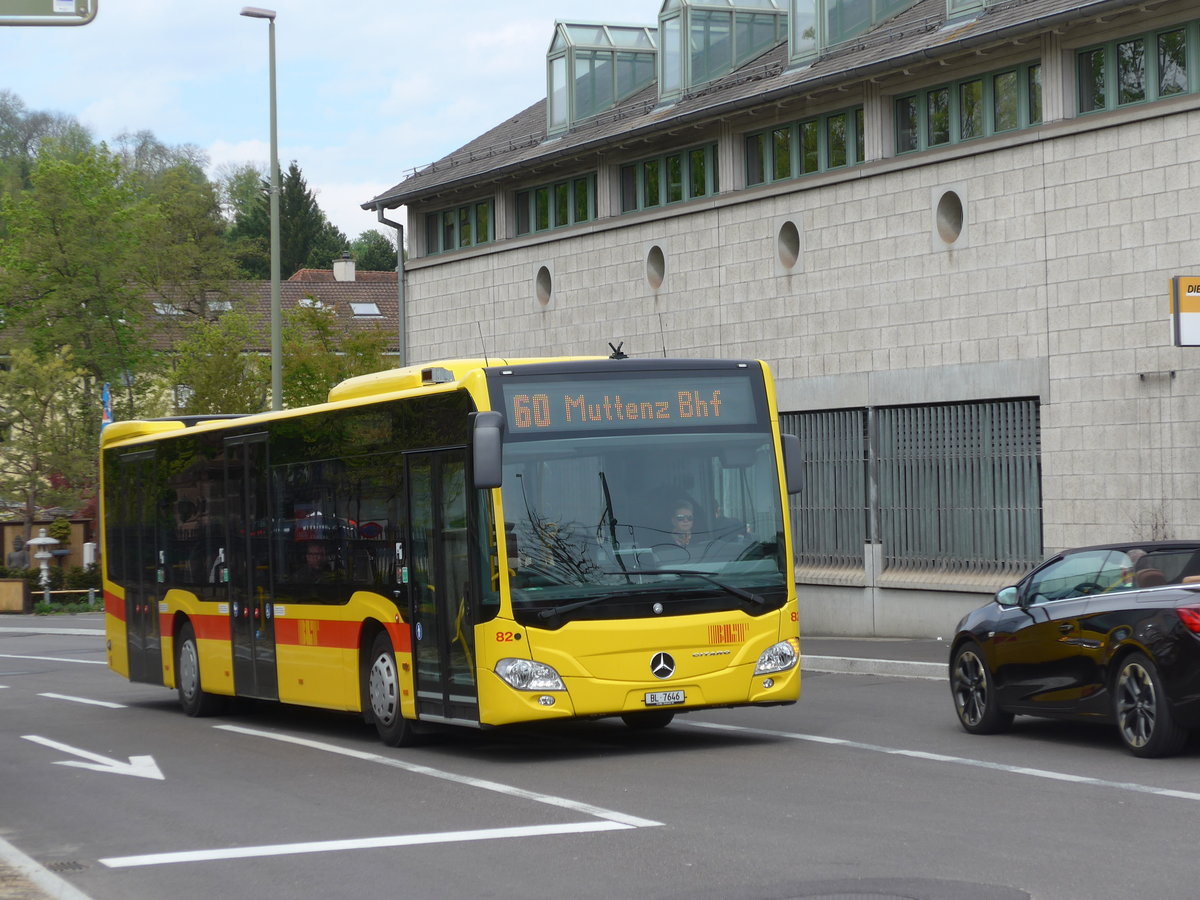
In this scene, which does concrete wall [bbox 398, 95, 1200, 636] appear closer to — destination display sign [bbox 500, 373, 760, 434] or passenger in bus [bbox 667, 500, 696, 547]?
destination display sign [bbox 500, 373, 760, 434]

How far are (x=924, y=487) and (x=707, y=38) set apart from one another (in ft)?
33.5

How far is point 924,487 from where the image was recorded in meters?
25.2

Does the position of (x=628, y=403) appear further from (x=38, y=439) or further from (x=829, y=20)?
(x=38, y=439)

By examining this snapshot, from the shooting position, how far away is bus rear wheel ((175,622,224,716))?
18.7m

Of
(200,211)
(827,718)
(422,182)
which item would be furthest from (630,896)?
(200,211)

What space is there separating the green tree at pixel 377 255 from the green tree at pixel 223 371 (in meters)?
46.0

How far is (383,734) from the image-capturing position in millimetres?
14516

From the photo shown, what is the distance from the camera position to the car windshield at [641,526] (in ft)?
41.7

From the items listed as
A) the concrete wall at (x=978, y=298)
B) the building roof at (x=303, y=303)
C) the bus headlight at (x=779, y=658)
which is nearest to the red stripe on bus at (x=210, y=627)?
the bus headlight at (x=779, y=658)

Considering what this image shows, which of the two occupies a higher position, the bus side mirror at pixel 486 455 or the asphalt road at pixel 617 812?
the bus side mirror at pixel 486 455

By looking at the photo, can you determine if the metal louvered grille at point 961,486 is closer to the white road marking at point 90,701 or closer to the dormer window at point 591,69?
the white road marking at point 90,701

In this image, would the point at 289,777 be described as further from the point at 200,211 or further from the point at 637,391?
the point at 200,211

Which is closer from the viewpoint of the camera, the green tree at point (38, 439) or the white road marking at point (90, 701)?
the white road marking at point (90, 701)

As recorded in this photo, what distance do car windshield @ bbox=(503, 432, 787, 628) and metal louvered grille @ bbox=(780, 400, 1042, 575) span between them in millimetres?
10707
